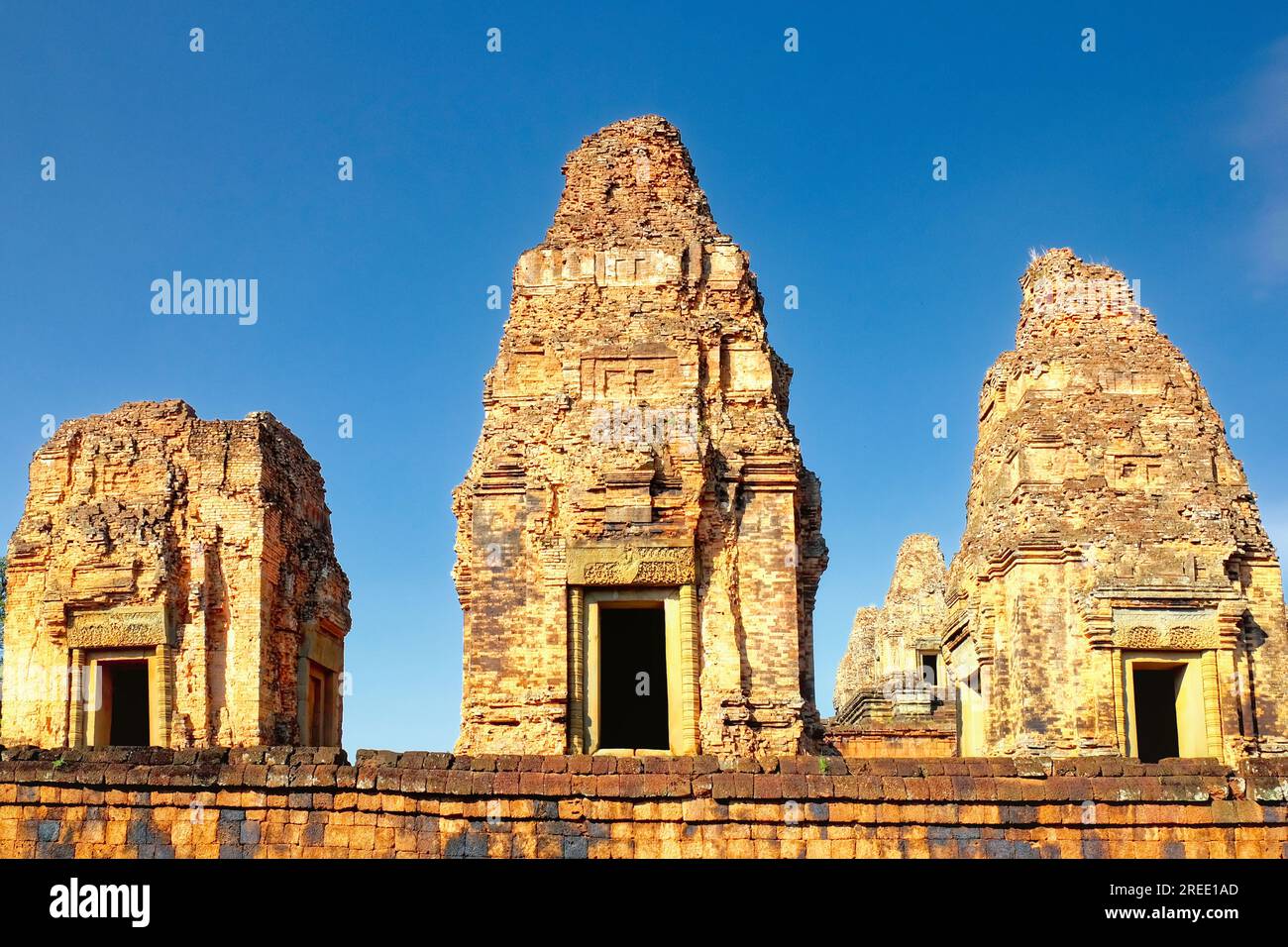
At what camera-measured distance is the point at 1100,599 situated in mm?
20781

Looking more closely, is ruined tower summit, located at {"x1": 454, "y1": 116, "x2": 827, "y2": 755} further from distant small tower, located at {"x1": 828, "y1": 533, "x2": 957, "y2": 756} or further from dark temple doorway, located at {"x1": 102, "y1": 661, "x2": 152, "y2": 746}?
distant small tower, located at {"x1": 828, "y1": 533, "x2": 957, "y2": 756}

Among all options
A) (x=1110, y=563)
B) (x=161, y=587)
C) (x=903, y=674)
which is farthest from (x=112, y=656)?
(x=903, y=674)

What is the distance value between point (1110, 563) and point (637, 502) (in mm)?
7655

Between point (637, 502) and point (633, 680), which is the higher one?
point (637, 502)

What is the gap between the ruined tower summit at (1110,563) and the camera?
20609 mm

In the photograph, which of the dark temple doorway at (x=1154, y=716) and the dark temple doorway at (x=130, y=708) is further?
the dark temple doorway at (x=1154, y=716)

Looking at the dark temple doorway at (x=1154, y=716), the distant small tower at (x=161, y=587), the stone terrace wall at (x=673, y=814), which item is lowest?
the stone terrace wall at (x=673, y=814)

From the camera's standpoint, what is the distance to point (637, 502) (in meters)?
16.6

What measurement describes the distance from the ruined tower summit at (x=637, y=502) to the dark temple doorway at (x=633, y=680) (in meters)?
0.47

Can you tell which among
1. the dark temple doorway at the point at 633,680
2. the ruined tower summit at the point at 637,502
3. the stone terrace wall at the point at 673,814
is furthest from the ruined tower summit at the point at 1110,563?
the stone terrace wall at the point at 673,814

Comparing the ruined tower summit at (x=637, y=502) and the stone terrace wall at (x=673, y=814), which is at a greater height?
the ruined tower summit at (x=637, y=502)

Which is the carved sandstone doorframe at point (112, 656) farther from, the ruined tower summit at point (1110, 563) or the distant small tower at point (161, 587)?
the ruined tower summit at point (1110, 563)

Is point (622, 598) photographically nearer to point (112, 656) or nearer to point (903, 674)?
point (112, 656)
